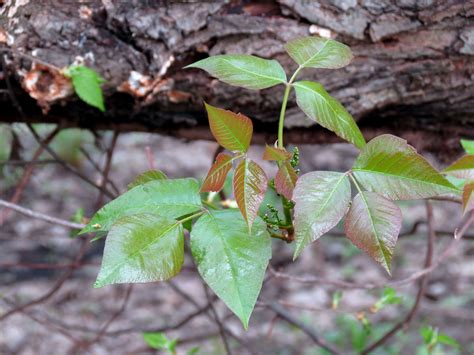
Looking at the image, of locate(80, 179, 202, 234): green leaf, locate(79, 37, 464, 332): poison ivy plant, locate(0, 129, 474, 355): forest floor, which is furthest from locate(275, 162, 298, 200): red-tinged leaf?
locate(0, 129, 474, 355): forest floor

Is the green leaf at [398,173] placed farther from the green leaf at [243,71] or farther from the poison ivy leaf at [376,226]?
the green leaf at [243,71]

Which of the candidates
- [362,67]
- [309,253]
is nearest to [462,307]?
[309,253]

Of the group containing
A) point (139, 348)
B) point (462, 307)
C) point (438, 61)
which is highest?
point (438, 61)

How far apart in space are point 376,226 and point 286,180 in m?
0.11

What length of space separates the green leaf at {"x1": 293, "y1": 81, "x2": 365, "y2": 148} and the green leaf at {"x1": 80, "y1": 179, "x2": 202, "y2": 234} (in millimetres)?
164

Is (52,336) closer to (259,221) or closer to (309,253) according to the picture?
(309,253)

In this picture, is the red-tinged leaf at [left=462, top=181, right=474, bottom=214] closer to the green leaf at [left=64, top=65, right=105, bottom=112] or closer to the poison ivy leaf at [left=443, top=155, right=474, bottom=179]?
the poison ivy leaf at [left=443, top=155, right=474, bottom=179]

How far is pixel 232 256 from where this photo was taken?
68 cm

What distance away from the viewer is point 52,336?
266 cm

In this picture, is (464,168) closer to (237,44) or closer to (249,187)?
(249,187)

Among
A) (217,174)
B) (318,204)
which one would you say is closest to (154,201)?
(217,174)

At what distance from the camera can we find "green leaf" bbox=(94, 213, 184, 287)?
2.16ft

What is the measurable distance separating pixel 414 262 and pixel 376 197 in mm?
2442

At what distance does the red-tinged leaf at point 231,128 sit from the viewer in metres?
0.69
